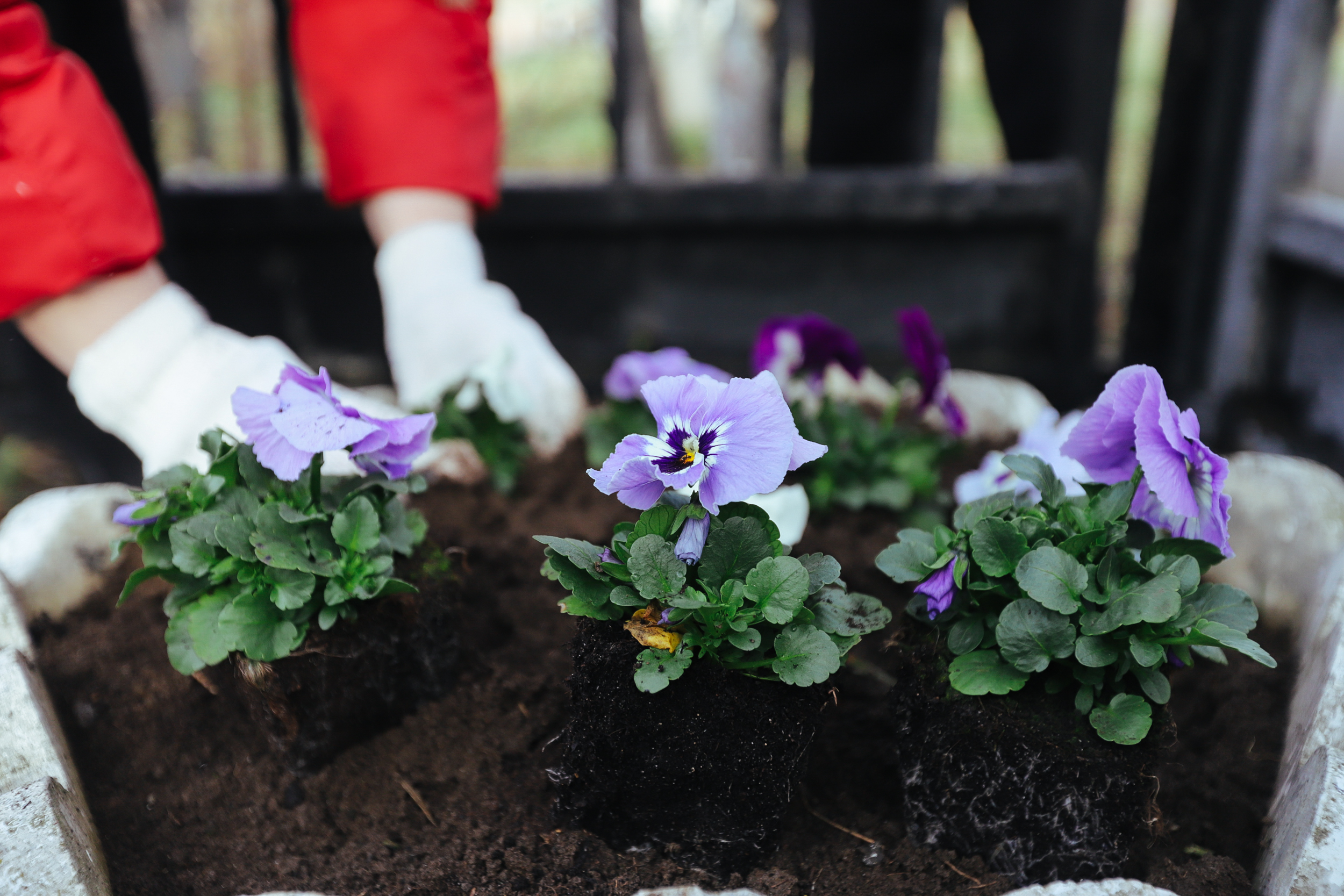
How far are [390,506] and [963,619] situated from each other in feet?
1.87

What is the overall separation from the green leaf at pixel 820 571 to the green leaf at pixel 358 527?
1.31 feet

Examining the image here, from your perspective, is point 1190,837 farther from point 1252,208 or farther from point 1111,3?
point 1111,3

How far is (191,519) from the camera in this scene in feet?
3.02

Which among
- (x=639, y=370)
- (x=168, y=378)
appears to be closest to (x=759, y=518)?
(x=639, y=370)

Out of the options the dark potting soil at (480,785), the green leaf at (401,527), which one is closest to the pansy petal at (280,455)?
the green leaf at (401,527)

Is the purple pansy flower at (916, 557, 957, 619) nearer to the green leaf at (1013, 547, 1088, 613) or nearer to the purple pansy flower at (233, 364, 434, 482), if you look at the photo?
the green leaf at (1013, 547, 1088, 613)

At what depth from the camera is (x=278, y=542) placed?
35.6 inches

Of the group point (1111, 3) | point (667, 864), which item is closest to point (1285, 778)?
point (667, 864)

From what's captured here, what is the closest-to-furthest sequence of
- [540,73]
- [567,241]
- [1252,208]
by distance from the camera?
[1252,208] < [567,241] < [540,73]

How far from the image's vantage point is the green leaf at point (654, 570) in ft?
2.49

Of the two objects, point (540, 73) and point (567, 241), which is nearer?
point (567, 241)

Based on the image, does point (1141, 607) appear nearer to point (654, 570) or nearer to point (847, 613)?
point (847, 613)

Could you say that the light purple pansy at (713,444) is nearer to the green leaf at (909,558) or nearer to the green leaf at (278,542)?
the green leaf at (909,558)

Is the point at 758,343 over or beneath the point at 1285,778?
over
